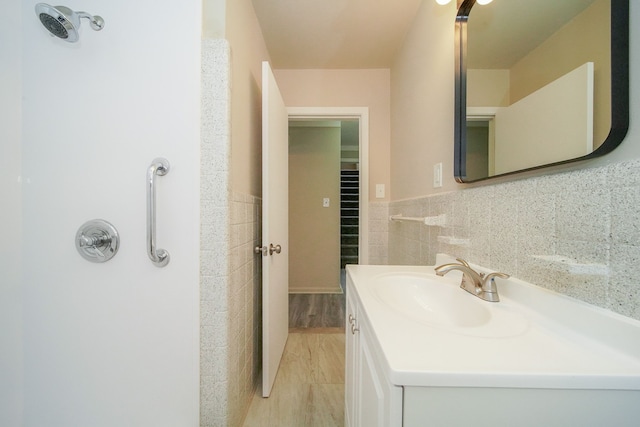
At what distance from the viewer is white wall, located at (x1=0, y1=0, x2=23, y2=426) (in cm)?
86

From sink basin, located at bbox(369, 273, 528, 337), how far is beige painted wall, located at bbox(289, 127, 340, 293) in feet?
6.87

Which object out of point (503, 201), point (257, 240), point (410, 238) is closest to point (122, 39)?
point (257, 240)

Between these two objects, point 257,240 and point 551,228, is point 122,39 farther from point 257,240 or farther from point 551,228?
point 551,228

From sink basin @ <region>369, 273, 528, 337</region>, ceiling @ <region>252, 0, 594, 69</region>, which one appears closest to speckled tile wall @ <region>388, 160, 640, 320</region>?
sink basin @ <region>369, 273, 528, 337</region>

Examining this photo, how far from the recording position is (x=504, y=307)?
0.61 m

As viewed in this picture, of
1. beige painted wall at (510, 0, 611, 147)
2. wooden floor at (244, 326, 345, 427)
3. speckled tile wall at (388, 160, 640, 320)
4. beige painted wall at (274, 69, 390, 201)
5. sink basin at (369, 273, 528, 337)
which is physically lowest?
wooden floor at (244, 326, 345, 427)

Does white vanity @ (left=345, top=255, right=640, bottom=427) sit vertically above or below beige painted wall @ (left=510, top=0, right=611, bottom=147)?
below

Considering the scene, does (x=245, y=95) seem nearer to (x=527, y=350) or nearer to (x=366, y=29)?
(x=366, y=29)

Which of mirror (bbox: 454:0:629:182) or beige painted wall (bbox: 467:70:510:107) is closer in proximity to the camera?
mirror (bbox: 454:0:629:182)

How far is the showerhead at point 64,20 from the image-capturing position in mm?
736

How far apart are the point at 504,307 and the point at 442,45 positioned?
122 cm

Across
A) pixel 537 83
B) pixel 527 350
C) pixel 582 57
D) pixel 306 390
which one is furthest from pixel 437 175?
pixel 306 390

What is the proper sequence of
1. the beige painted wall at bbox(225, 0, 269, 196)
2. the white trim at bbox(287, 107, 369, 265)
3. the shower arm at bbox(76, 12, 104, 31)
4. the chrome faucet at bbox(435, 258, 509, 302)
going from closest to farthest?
the chrome faucet at bbox(435, 258, 509, 302)
the shower arm at bbox(76, 12, 104, 31)
the beige painted wall at bbox(225, 0, 269, 196)
the white trim at bbox(287, 107, 369, 265)

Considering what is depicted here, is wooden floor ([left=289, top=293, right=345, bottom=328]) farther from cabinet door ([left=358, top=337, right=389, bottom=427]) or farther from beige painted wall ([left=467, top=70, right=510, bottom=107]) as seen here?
beige painted wall ([left=467, top=70, right=510, bottom=107])
